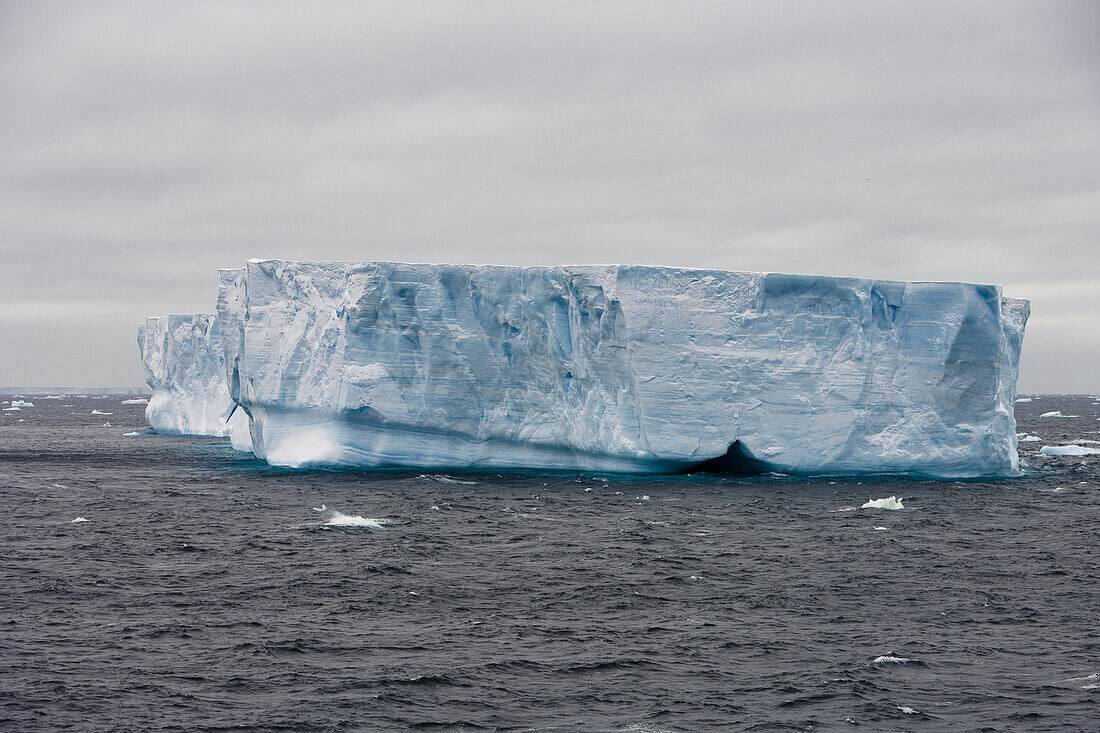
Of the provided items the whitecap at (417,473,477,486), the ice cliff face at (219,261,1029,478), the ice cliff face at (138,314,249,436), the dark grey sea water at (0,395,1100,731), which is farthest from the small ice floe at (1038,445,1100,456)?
the ice cliff face at (138,314,249,436)

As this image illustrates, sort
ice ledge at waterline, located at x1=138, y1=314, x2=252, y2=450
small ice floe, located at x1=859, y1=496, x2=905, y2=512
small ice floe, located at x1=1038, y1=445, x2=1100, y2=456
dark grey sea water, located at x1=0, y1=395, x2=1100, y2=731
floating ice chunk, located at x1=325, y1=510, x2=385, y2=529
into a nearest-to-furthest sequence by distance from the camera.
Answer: dark grey sea water, located at x1=0, y1=395, x2=1100, y2=731 < floating ice chunk, located at x1=325, y1=510, x2=385, y2=529 < small ice floe, located at x1=859, y1=496, x2=905, y2=512 < small ice floe, located at x1=1038, y1=445, x2=1100, y2=456 < ice ledge at waterline, located at x1=138, y1=314, x2=252, y2=450

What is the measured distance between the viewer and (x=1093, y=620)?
1094 cm

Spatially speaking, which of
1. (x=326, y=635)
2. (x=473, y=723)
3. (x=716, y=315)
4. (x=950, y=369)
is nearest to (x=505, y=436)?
(x=716, y=315)

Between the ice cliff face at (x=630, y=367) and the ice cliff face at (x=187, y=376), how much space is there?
12.1 metres

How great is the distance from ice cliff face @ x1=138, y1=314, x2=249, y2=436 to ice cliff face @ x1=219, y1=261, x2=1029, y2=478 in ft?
39.6

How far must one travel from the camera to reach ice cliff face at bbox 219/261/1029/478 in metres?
21.9

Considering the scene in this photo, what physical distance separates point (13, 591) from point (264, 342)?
42.3 feet

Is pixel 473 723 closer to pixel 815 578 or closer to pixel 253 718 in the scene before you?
pixel 253 718

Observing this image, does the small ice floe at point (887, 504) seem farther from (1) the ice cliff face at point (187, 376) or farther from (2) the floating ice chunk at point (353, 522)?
(1) the ice cliff face at point (187, 376)

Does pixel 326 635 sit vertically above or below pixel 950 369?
below

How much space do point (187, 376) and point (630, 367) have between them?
22498mm

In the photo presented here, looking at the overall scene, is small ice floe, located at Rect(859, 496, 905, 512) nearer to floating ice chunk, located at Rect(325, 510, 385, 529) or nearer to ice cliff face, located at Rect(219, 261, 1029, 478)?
ice cliff face, located at Rect(219, 261, 1029, 478)

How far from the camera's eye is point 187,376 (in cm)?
3872

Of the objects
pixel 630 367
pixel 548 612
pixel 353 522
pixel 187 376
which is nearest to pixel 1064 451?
pixel 630 367
